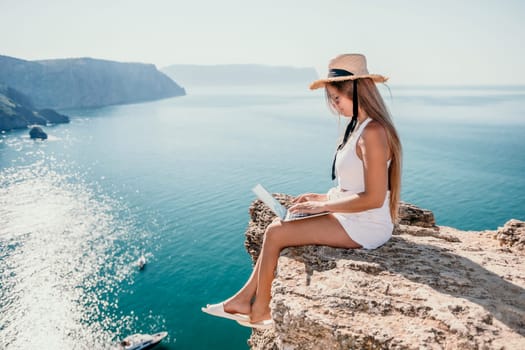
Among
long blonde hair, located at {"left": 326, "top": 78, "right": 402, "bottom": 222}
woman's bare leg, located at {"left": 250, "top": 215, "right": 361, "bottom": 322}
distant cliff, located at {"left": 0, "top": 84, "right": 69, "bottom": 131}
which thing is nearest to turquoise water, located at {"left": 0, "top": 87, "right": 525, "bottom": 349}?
long blonde hair, located at {"left": 326, "top": 78, "right": 402, "bottom": 222}

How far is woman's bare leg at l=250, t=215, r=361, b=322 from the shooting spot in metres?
4.43

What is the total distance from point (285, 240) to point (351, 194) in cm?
105

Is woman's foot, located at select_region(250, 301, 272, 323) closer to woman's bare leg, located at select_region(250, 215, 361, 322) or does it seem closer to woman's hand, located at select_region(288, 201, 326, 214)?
woman's bare leg, located at select_region(250, 215, 361, 322)

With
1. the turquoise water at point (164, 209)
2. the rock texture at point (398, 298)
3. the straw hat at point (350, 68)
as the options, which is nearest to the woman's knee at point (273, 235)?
the rock texture at point (398, 298)

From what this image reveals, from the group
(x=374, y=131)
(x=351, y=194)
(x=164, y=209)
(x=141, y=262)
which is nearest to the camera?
(x=374, y=131)

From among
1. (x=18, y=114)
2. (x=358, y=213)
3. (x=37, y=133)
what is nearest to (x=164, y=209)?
(x=358, y=213)

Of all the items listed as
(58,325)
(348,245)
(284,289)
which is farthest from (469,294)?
(58,325)

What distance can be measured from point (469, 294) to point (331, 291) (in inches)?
58.5

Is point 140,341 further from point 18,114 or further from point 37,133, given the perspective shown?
point 18,114

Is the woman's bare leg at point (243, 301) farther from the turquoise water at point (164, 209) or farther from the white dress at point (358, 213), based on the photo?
the turquoise water at point (164, 209)

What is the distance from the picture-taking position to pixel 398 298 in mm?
3736

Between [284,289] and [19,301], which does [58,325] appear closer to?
[19,301]

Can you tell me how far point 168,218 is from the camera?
44031 mm

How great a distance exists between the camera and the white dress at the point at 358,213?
4156 millimetres
